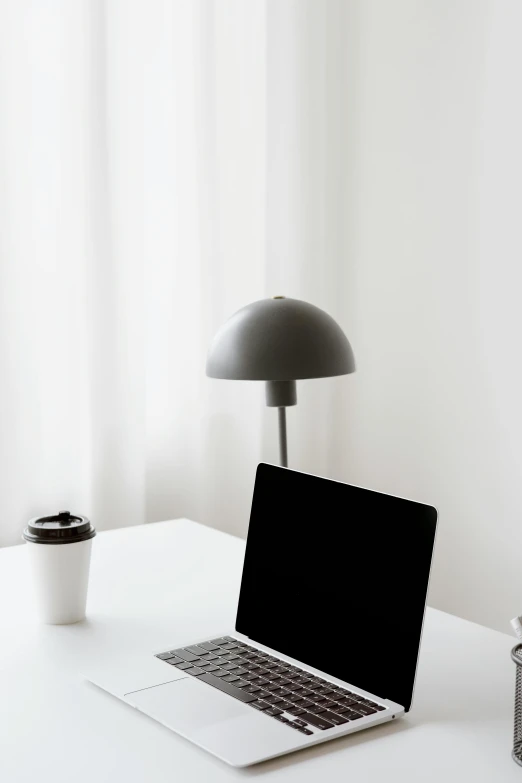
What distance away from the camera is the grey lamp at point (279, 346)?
1326 mm

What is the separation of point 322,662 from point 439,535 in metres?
1.55

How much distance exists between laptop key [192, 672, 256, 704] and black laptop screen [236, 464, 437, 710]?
11 cm

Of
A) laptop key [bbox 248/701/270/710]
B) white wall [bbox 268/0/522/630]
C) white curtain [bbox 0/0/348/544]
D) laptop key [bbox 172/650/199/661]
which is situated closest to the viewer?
laptop key [bbox 248/701/270/710]

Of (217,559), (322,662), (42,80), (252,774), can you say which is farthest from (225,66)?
(252,774)

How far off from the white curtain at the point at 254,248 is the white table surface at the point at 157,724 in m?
0.86

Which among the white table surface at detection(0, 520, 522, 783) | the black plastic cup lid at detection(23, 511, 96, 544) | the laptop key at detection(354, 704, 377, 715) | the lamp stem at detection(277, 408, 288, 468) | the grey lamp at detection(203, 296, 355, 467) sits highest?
the grey lamp at detection(203, 296, 355, 467)

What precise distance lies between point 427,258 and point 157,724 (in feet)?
5.99

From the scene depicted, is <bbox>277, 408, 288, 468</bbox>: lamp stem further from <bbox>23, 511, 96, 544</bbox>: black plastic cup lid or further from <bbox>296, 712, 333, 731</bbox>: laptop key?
<bbox>296, 712, 333, 731</bbox>: laptop key

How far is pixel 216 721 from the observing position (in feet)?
3.13

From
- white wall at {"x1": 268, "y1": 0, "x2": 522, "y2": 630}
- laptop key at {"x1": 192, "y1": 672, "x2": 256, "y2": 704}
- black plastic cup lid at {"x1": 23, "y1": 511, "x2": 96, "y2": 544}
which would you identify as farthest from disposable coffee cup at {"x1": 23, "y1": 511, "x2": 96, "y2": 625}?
white wall at {"x1": 268, "y1": 0, "x2": 522, "y2": 630}

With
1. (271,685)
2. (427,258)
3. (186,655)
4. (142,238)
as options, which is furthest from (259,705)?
(427,258)

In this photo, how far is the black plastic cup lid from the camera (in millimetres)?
1241

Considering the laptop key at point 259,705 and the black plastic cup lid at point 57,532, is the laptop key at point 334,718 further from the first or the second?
the black plastic cup lid at point 57,532

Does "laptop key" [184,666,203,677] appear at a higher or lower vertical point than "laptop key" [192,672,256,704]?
lower
